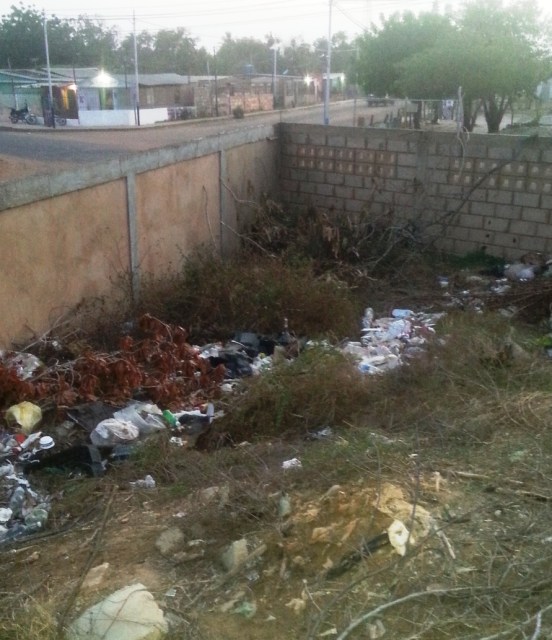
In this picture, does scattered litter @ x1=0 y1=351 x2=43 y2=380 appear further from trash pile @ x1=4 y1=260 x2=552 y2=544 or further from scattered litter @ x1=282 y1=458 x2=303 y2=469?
scattered litter @ x1=282 y1=458 x2=303 y2=469

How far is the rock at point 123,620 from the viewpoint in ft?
8.56

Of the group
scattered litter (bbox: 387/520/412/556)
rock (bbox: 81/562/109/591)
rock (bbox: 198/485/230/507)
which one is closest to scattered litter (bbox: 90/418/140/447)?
rock (bbox: 198/485/230/507)

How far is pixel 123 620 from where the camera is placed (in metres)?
2.65

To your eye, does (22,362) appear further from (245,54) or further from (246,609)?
(245,54)

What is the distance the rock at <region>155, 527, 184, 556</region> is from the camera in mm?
3221

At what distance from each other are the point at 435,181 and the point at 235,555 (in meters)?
6.87

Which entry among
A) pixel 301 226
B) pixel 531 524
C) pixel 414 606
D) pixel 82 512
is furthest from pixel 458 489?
pixel 301 226

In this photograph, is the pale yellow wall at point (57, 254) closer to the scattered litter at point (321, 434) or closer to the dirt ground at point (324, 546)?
the dirt ground at point (324, 546)

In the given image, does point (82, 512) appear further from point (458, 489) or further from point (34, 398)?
point (458, 489)

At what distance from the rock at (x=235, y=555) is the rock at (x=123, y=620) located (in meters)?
A: 0.36

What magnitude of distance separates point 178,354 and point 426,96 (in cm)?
2193

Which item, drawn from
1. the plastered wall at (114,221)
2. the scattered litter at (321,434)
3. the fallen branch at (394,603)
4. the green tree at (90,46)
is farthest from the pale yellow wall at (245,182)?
the green tree at (90,46)

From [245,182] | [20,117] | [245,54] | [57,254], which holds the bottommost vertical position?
[57,254]

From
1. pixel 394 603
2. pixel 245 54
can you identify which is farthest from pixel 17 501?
pixel 245 54
